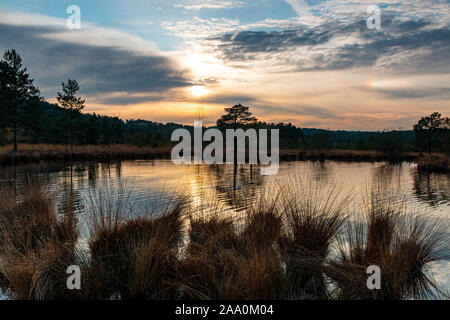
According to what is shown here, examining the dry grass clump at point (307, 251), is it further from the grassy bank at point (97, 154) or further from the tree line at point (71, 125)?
the tree line at point (71, 125)

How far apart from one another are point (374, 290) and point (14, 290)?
15.3 feet

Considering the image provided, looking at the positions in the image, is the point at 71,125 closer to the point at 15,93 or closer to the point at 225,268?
the point at 15,93

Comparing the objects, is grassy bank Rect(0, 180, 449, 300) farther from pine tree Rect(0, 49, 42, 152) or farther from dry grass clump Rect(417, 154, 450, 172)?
pine tree Rect(0, 49, 42, 152)

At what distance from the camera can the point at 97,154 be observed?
4259cm

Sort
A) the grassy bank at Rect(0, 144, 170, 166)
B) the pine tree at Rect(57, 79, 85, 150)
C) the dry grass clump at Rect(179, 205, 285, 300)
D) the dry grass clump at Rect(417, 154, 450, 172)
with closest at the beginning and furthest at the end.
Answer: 1. the dry grass clump at Rect(179, 205, 285, 300)
2. the dry grass clump at Rect(417, 154, 450, 172)
3. the grassy bank at Rect(0, 144, 170, 166)
4. the pine tree at Rect(57, 79, 85, 150)

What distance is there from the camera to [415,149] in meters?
60.0

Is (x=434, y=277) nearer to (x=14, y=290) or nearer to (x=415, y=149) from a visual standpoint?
(x=14, y=290)

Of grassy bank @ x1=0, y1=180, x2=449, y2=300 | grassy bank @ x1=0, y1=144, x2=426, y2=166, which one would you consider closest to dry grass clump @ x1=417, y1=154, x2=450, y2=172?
grassy bank @ x1=0, y1=144, x2=426, y2=166

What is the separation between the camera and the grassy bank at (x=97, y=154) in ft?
110

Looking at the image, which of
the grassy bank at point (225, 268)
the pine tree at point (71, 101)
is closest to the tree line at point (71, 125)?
the pine tree at point (71, 101)

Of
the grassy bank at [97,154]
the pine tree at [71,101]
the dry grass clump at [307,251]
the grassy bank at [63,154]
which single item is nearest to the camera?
the dry grass clump at [307,251]

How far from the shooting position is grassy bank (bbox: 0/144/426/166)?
33.7 meters

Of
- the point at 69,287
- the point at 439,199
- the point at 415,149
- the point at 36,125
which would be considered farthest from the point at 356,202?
the point at 415,149
